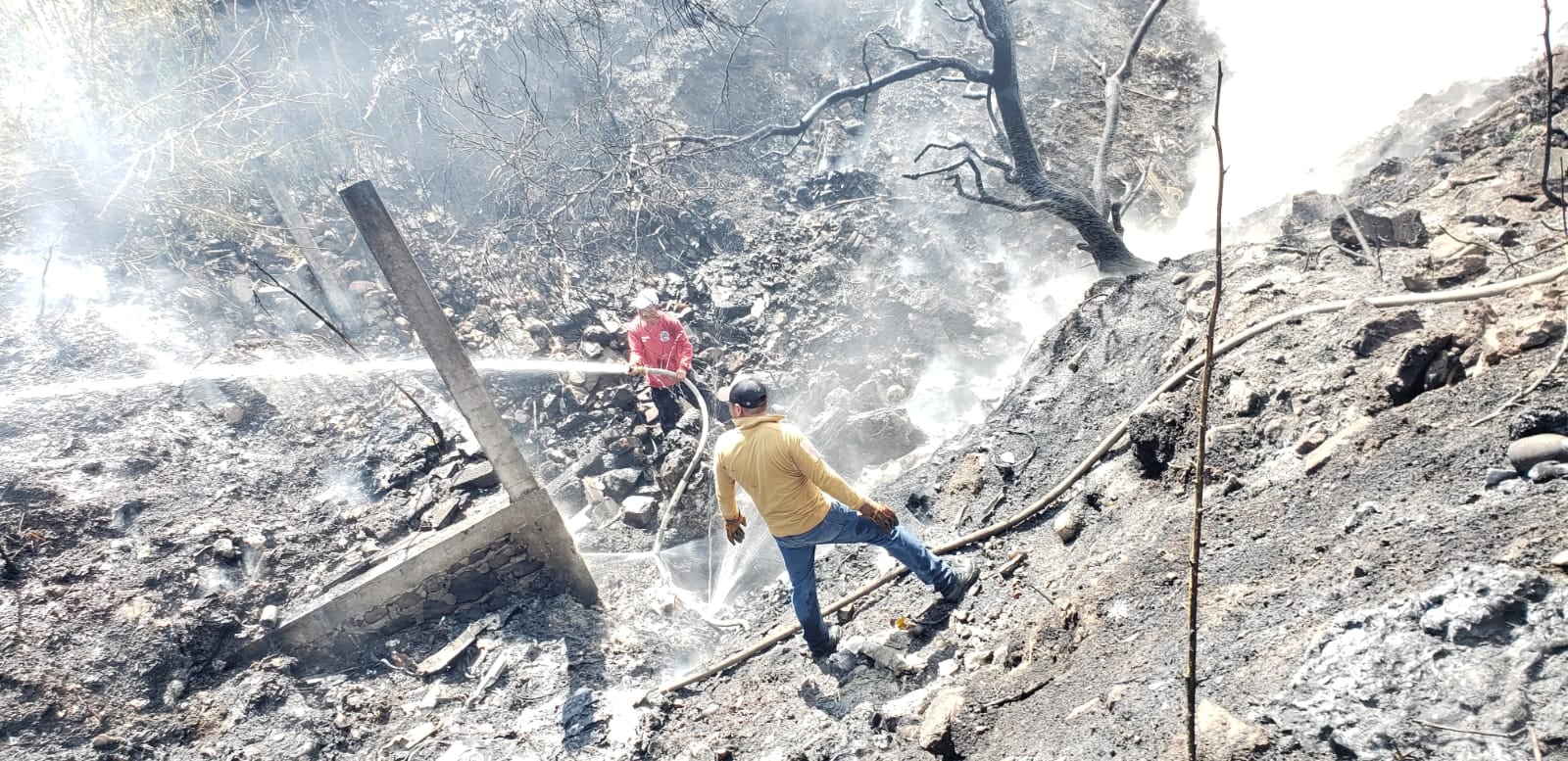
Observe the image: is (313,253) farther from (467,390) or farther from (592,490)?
(467,390)

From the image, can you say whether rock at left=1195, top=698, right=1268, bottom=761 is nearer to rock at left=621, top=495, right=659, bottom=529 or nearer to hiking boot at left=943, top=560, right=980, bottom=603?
hiking boot at left=943, top=560, right=980, bottom=603

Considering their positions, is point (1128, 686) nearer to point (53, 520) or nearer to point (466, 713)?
point (466, 713)

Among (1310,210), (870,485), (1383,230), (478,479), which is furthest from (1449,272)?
(478,479)

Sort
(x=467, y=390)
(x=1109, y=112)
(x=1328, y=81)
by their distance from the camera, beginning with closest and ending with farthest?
(x=467, y=390)
(x=1109, y=112)
(x=1328, y=81)

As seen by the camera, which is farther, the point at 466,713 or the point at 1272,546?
the point at 466,713

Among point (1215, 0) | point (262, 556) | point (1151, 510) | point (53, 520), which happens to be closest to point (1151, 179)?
point (1215, 0)

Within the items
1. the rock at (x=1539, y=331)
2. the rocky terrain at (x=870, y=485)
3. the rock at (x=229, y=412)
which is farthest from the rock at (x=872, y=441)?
the rock at (x=229, y=412)

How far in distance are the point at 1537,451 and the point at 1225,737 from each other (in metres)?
1.47

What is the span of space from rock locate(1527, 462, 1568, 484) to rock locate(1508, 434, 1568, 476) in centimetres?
3

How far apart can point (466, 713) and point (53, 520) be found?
332 cm

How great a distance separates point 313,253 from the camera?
877 centimetres

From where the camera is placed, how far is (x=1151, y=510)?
354cm

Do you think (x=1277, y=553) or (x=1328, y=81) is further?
(x=1328, y=81)

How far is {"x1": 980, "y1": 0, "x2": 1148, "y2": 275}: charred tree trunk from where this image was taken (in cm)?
651
